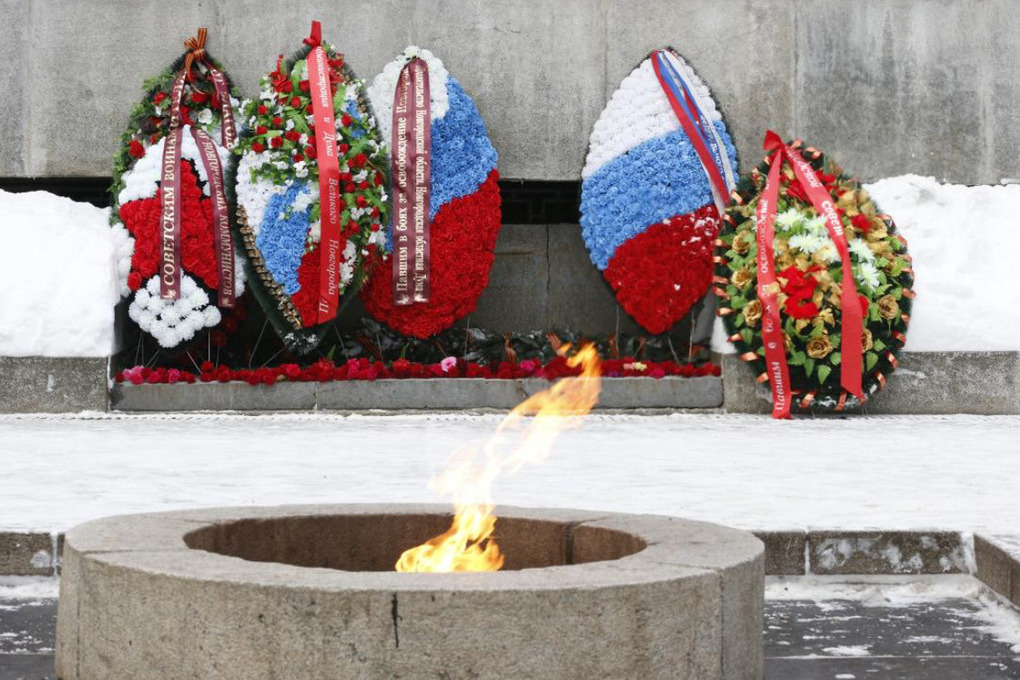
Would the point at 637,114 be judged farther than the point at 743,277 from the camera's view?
Yes

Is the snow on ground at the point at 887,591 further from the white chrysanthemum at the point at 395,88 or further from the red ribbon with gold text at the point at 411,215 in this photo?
the white chrysanthemum at the point at 395,88

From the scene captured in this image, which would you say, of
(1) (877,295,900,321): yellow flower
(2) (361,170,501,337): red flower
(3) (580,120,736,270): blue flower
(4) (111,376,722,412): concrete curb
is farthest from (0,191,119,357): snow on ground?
(1) (877,295,900,321): yellow flower

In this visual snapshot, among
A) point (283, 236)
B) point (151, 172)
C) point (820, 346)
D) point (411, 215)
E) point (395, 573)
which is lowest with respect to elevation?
point (395, 573)

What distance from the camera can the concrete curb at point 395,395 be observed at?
9.52 metres

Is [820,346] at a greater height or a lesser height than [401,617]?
greater

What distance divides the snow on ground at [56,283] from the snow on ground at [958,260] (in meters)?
4.11

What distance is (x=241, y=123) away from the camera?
407 inches

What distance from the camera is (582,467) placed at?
671 cm

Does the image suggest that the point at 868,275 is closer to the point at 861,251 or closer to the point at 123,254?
the point at 861,251

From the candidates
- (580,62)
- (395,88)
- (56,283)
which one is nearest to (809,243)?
(580,62)

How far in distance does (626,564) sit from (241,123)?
7.92 m

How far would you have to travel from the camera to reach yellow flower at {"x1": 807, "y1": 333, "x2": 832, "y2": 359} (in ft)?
30.2

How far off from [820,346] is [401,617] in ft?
22.7

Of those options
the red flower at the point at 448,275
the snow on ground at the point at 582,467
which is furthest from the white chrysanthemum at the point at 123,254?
the red flower at the point at 448,275
